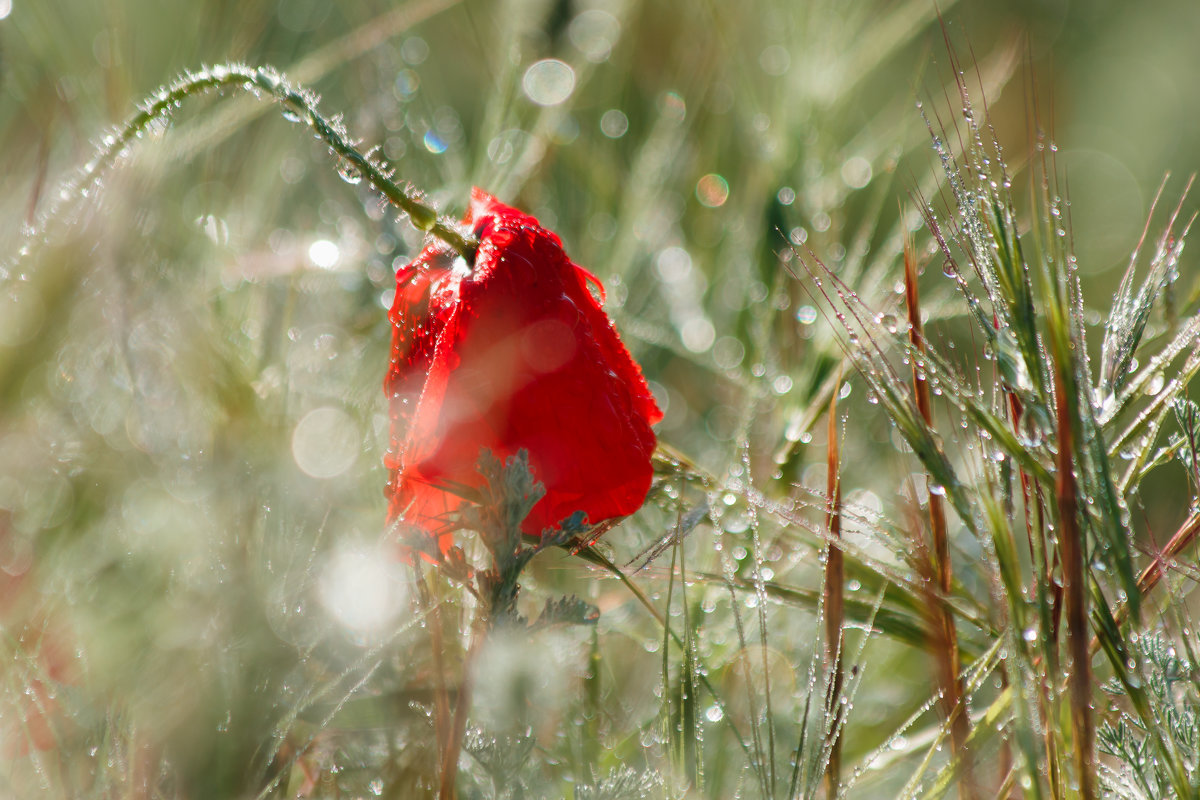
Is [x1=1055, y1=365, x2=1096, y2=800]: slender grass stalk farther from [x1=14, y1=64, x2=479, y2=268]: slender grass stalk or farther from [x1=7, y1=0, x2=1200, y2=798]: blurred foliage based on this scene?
[x1=14, y1=64, x2=479, y2=268]: slender grass stalk

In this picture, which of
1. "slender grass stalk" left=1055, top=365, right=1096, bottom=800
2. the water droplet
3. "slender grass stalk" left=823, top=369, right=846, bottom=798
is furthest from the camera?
the water droplet

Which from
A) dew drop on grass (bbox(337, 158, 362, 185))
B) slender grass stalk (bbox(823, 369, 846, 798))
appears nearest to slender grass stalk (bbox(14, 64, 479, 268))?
dew drop on grass (bbox(337, 158, 362, 185))

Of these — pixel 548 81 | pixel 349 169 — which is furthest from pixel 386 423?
pixel 548 81

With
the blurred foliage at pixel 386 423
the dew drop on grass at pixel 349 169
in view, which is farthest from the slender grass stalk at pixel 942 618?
the dew drop on grass at pixel 349 169

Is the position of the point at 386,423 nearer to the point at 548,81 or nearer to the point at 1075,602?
the point at 1075,602

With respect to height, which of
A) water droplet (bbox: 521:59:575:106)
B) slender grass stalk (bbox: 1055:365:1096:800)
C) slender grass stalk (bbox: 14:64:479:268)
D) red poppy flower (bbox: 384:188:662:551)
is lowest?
slender grass stalk (bbox: 1055:365:1096:800)

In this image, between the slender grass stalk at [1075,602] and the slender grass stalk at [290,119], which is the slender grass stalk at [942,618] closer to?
the slender grass stalk at [1075,602]
